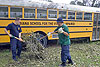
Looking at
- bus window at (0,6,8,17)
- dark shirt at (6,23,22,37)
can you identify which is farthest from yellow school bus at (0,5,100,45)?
dark shirt at (6,23,22,37)

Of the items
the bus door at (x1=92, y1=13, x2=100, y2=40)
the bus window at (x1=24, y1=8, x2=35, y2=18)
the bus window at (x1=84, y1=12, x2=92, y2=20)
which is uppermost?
the bus window at (x1=24, y1=8, x2=35, y2=18)

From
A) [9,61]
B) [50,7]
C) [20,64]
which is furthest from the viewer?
[50,7]

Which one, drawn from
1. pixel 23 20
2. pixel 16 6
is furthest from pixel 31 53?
pixel 16 6

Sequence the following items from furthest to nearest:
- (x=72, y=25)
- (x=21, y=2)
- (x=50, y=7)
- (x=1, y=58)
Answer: (x=72, y=25)
(x=50, y=7)
(x=21, y=2)
(x=1, y=58)

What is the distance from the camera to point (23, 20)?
6527 millimetres

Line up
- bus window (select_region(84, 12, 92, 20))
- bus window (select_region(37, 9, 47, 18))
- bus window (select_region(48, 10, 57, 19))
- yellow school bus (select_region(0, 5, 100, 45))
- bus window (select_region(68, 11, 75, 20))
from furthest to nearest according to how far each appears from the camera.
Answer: bus window (select_region(84, 12, 92, 20)) → bus window (select_region(68, 11, 75, 20)) → bus window (select_region(48, 10, 57, 19)) → bus window (select_region(37, 9, 47, 18)) → yellow school bus (select_region(0, 5, 100, 45))

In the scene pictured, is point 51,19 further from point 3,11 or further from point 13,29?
point 13,29

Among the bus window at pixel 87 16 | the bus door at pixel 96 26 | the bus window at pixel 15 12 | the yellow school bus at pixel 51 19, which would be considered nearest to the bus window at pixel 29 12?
the yellow school bus at pixel 51 19

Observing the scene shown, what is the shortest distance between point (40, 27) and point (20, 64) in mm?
2728

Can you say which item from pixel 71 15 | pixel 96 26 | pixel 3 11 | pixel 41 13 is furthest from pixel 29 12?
Result: pixel 96 26

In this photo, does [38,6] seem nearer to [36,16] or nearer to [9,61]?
[36,16]

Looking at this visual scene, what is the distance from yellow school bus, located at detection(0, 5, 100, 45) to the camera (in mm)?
6233

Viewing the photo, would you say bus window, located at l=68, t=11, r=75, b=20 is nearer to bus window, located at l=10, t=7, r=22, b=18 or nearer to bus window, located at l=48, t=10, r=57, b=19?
bus window, located at l=48, t=10, r=57, b=19

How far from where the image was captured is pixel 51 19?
23.7ft
